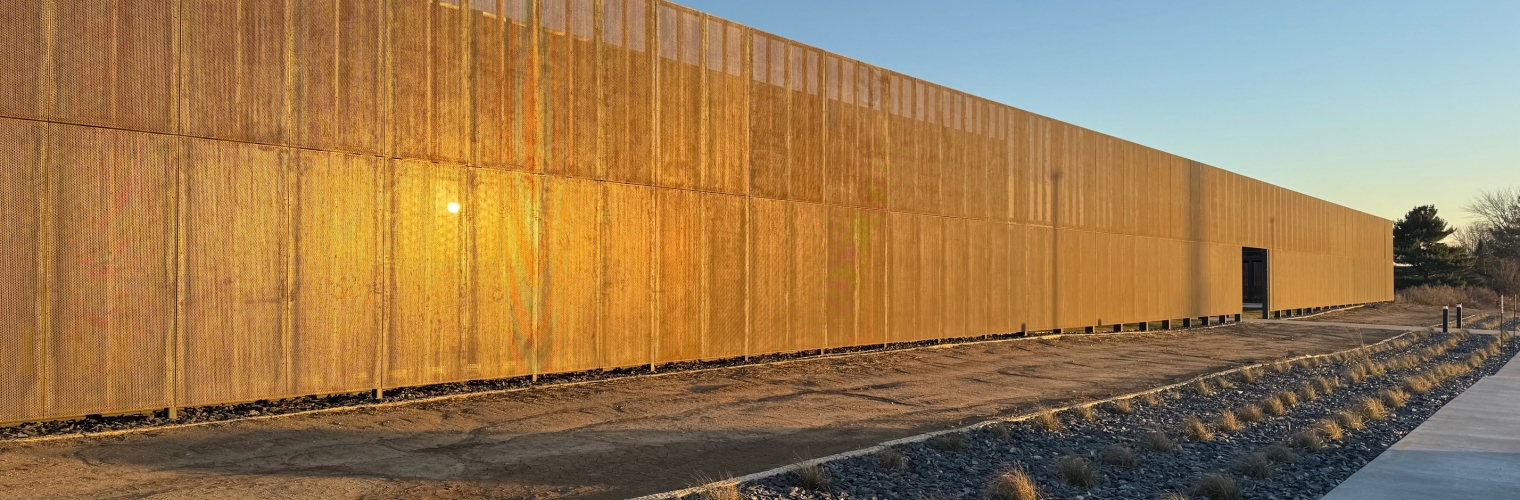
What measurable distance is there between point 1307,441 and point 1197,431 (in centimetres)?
102

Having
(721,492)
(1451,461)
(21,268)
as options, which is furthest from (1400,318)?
(21,268)

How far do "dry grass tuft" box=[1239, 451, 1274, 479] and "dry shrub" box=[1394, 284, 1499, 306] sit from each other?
58998 mm

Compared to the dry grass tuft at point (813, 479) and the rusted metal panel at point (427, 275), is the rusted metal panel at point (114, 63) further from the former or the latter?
the dry grass tuft at point (813, 479)

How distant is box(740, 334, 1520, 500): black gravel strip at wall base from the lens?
7.08 meters

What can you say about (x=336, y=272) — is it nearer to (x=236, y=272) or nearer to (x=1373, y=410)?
(x=236, y=272)

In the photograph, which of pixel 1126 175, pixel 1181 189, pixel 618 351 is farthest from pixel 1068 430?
pixel 1181 189

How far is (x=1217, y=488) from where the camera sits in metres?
7.00

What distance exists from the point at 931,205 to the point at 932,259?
124cm

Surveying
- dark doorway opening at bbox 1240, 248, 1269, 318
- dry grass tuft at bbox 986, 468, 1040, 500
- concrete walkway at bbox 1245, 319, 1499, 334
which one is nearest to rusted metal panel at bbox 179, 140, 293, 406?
dry grass tuft at bbox 986, 468, 1040, 500

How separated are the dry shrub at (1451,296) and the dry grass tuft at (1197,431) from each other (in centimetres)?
5732

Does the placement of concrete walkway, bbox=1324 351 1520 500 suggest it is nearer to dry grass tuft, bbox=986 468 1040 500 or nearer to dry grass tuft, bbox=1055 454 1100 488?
dry grass tuft, bbox=1055 454 1100 488

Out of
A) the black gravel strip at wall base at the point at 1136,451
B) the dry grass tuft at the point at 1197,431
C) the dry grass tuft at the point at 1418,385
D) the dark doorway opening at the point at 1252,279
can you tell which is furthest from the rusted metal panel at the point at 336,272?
the dark doorway opening at the point at 1252,279

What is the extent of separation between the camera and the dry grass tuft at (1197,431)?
9492 millimetres

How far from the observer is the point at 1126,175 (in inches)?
1085
